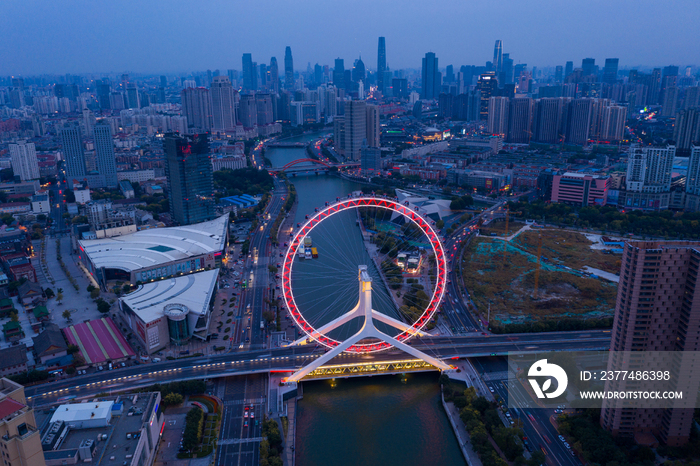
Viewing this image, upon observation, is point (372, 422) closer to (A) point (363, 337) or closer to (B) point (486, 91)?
(A) point (363, 337)

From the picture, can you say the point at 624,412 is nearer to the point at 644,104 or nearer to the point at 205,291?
the point at 205,291

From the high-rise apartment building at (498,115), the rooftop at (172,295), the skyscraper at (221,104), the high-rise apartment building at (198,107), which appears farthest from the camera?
the high-rise apartment building at (198,107)

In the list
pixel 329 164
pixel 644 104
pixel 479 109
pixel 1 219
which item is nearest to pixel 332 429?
pixel 1 219

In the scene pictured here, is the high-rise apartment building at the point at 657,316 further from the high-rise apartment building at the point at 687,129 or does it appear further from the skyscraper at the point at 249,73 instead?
the skyscraper at the point at 249,73

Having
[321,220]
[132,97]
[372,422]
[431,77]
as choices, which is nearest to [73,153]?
[321,220]

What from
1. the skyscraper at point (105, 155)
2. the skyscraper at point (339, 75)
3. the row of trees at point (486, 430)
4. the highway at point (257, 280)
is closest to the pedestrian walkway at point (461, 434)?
the row of trees at point (486, 430)

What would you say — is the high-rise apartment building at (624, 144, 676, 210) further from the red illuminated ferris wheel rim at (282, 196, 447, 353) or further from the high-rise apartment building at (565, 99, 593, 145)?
the high-rise apartment building at (565, 99, 593, 145)
